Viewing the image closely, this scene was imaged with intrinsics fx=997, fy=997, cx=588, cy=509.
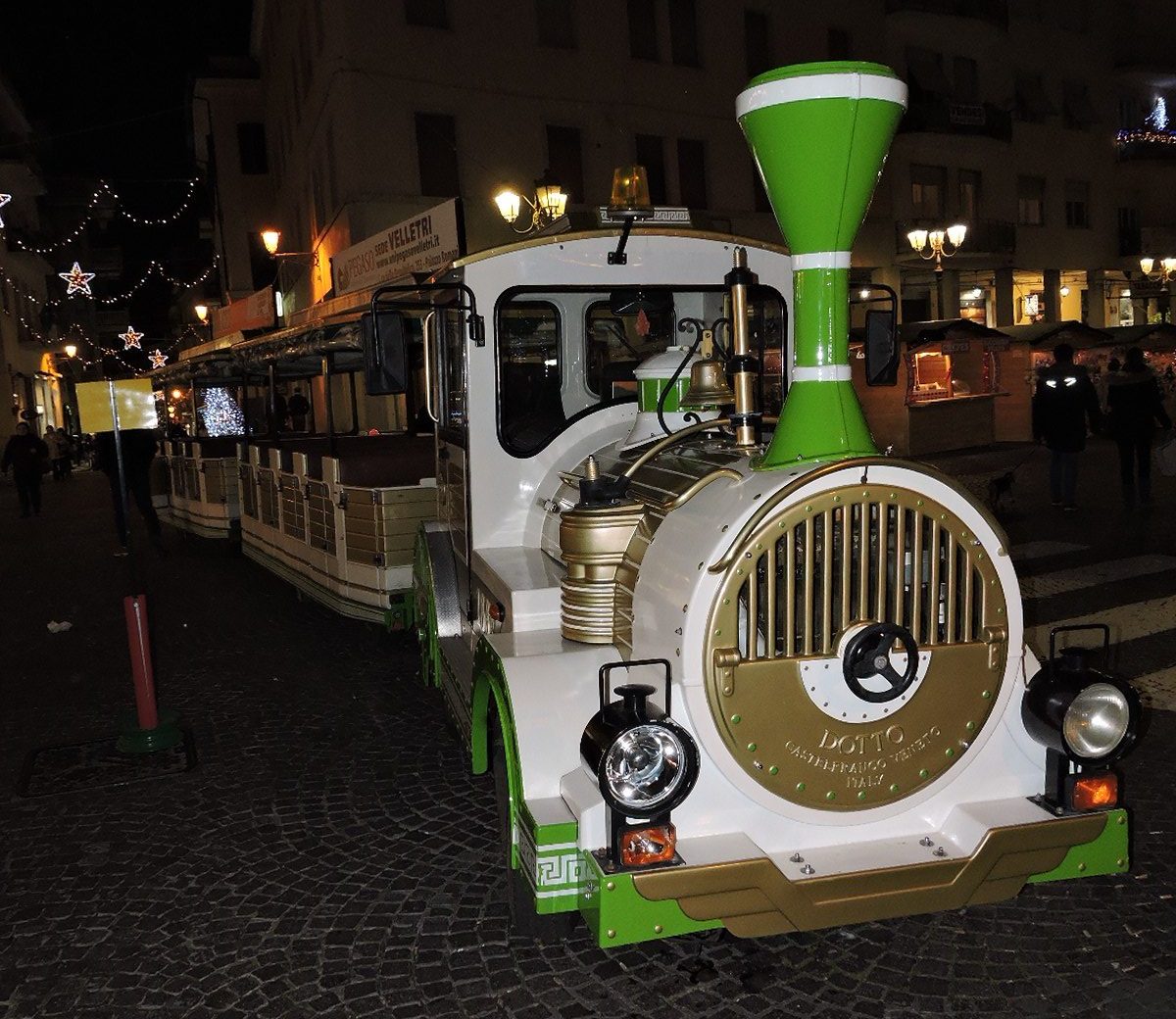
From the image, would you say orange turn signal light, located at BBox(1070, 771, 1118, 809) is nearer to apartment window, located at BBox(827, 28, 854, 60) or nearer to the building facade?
the building facade

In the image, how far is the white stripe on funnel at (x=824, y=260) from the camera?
3082mm

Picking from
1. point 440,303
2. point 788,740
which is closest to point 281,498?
point 440,303

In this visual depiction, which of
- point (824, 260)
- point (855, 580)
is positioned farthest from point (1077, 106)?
point (855, 580)

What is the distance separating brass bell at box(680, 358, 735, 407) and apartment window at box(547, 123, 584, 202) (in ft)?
55.2

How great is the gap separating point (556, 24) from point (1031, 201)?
50.2ft

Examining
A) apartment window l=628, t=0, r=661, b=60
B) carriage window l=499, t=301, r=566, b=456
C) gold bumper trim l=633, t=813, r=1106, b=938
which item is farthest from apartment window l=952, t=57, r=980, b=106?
gold bumper trim l=633, t=813, r=1106, b=938

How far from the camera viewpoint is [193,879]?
4137 mm

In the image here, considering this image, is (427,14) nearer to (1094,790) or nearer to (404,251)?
(404,251)

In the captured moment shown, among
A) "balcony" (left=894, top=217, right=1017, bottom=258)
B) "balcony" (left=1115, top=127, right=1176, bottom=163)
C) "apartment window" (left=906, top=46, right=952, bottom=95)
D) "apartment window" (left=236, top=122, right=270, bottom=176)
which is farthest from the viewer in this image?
"apartment window" (left=236, top=122, right=270, bottom=176)

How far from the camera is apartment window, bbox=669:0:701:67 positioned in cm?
2089

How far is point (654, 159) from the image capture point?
20859mm

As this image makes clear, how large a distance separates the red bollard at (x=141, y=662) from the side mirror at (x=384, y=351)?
8.22ft

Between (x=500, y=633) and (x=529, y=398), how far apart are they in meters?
1.46

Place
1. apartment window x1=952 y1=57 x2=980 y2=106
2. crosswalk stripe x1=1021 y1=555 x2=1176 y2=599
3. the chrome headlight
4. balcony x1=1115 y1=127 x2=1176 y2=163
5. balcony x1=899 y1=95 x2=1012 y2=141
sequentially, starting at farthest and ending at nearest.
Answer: balcony x1=1115 y1=127 x2=1176 y2=163 < apartment window x1=952 y1=57 x2=980 y2=106 < balcony x1=899 y1=95 x2=1012 y2=141 < crosswalk stripe x1=1021 y1=555 x2=1176 y2=599 < the chrome headlight
